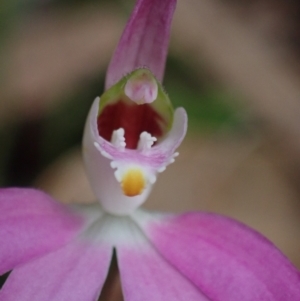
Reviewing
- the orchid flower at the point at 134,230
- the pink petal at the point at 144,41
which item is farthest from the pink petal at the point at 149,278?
the pink petal at the point at 144,41

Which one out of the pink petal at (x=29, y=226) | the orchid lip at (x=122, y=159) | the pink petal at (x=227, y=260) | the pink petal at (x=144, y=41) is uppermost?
the pink petal at (x=144, y=41)

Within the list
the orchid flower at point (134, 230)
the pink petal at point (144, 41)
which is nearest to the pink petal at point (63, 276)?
the orchid flower at point (134, 230)

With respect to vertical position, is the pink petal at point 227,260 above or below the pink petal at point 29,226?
below

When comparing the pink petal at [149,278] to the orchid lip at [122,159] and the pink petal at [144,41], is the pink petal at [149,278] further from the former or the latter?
the pink petal at [144,41]

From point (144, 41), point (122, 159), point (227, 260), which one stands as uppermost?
point (144, 41)

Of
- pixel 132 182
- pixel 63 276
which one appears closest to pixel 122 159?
pixel 132 182

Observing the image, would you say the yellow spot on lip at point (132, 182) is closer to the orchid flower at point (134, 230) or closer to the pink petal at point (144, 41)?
the orchid flower at point (134, 230)

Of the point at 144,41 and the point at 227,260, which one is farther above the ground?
the point at 144,41

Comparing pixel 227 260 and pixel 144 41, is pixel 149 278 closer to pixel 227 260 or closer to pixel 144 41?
pixel 227 260
